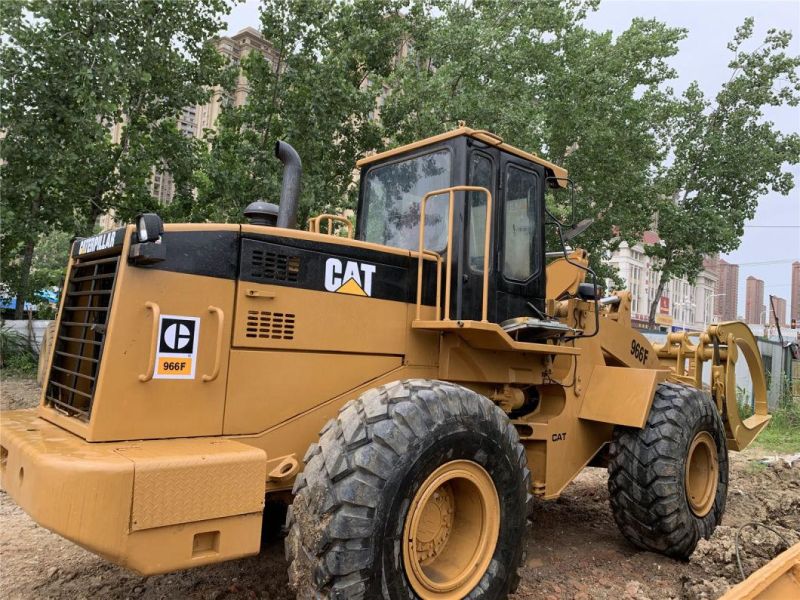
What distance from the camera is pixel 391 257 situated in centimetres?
387

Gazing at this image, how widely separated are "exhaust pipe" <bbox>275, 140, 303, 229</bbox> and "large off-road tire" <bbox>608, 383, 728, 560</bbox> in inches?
126

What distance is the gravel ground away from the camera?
379 cm

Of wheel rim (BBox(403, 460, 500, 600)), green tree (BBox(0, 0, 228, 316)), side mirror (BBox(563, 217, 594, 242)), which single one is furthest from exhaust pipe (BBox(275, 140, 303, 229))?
green tree (BBox(0, 0, 228, 316))

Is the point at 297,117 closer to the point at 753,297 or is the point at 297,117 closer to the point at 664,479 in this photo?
the point at 664,479

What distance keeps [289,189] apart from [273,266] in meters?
0.82

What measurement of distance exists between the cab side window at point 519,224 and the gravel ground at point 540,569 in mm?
1945

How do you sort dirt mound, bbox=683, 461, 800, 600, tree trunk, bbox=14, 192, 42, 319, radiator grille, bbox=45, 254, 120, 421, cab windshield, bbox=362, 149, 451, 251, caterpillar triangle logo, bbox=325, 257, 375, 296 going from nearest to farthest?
1. radiator grille, bbox=45, 254, 120, 421
2. caterpillar triangle logo, bbox=325, 257, 375, 296
3. dirt mound, bbox=683, 461, 800, 600
4. cab windshield, bbox=362, 149, 451, 251
5. tree trunk, bbox=14, 192, 42, 319

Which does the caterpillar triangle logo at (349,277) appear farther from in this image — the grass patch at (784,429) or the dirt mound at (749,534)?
the grass patch at (784,429)

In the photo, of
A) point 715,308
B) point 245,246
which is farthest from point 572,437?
point 715,308

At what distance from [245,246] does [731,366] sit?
579 centimetres

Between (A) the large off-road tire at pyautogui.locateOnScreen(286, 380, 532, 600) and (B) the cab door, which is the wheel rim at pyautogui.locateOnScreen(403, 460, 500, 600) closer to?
(A) the large off-road tire at pyautogui.locateOnScreen(286, 380, 532, 600)

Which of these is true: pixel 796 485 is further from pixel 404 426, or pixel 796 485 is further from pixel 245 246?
pixel 245 246

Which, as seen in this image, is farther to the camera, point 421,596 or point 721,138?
point 721,138

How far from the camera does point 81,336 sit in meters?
3.35
